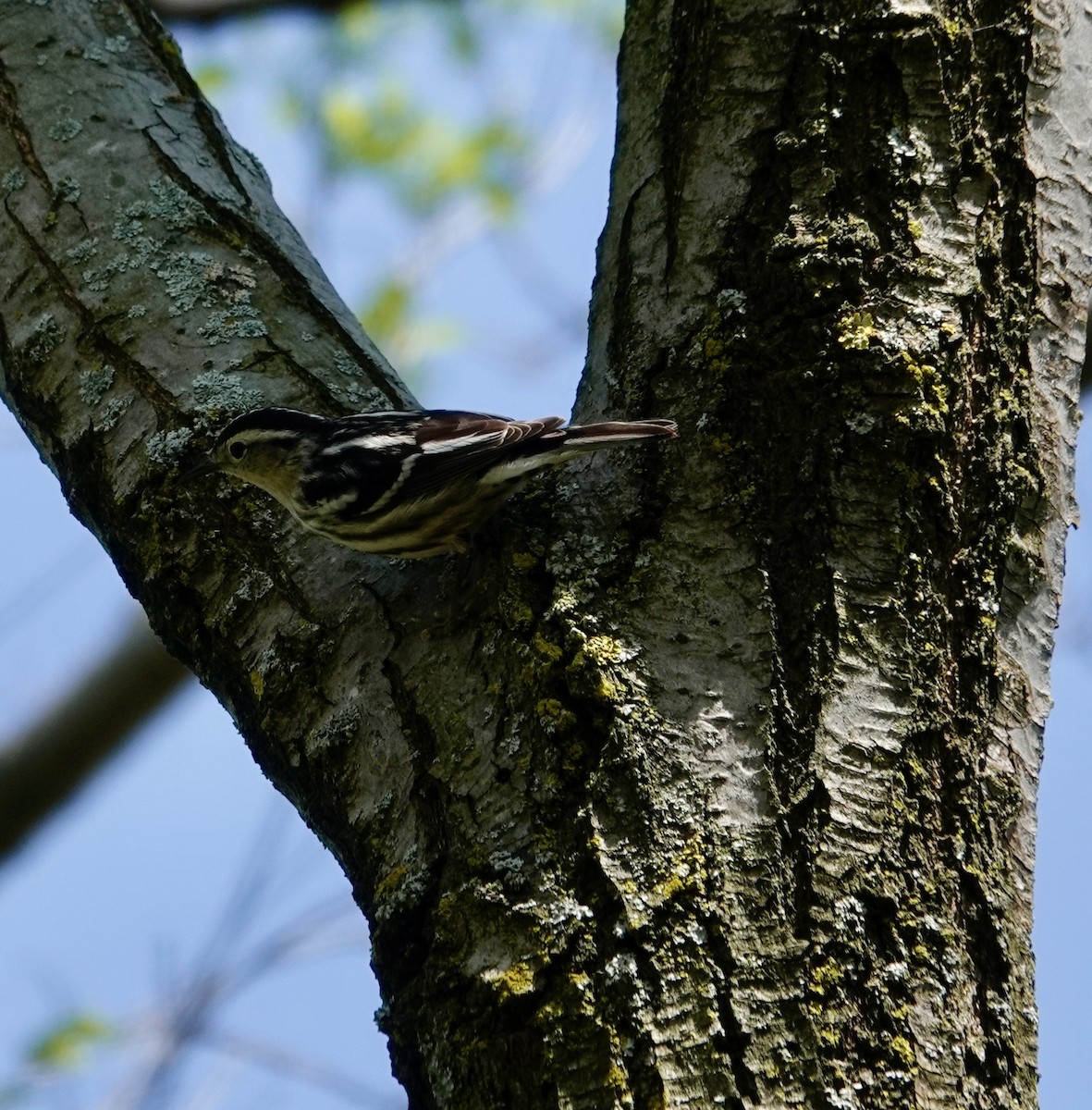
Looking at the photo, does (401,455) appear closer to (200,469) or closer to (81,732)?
(200,469)

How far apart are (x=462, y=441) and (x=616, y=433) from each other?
99cm

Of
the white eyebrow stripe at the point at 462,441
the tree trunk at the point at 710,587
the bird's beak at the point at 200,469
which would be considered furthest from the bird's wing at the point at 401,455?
the bird's beak at the point at 200,469

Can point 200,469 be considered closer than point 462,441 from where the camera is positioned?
Yes

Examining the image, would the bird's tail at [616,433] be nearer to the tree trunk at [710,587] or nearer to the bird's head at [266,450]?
the tree trunk at [710,587]

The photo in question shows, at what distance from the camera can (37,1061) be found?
25.1ft

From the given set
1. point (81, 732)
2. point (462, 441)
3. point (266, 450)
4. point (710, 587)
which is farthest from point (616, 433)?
point (81, 732)

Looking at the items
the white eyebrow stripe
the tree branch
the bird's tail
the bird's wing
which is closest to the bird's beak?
the bird's wing

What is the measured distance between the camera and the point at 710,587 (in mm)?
2771

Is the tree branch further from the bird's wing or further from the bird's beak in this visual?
the bird's beak

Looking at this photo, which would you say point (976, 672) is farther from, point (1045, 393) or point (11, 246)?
point (11, 246)

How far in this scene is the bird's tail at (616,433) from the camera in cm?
297

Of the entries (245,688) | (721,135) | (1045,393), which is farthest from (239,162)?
(1045,393)

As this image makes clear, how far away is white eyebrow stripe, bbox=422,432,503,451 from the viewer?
3.81 meters

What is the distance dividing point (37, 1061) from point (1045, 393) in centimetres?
699
